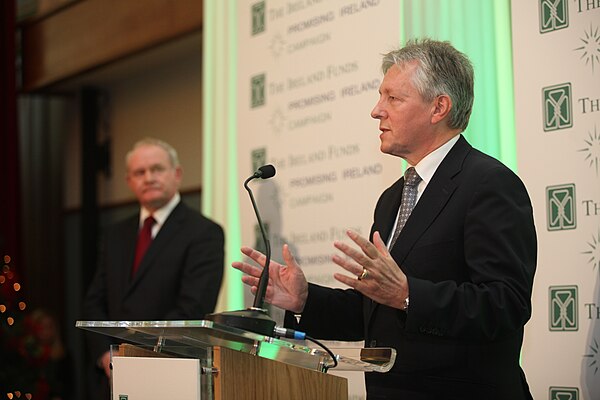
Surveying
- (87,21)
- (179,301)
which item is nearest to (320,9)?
(179,301)

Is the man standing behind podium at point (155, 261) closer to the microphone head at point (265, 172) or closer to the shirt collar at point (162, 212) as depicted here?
the shirt collar at point (162, 212)

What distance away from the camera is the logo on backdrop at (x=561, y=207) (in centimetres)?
352

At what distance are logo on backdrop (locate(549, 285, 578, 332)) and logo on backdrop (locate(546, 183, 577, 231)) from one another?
0.75 feet

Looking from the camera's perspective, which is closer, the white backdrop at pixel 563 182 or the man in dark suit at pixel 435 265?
the man in dark suit at pixel 435 265

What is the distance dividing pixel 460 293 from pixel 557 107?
1.19 m

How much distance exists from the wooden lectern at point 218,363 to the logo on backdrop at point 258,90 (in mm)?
2578

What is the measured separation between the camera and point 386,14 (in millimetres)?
4383

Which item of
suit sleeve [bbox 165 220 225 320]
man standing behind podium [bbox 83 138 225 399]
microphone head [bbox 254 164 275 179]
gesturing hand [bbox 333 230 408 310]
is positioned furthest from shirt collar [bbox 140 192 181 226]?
gesturing hand [bbox 333 230 408 310]

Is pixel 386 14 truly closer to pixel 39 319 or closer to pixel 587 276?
pixel 587 276

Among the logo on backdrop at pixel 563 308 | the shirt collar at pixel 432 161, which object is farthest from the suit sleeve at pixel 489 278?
the logo on backdrop at pixel 563 308

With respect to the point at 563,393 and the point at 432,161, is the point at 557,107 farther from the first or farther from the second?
the point at 563,393

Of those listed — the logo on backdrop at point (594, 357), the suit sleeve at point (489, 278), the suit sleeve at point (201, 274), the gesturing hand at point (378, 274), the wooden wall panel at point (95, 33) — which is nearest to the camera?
the gesturing hand at point (378, 274)

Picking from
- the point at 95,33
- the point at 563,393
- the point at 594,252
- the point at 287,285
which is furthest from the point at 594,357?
the point at 95,33

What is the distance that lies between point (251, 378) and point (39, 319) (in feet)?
18.1
